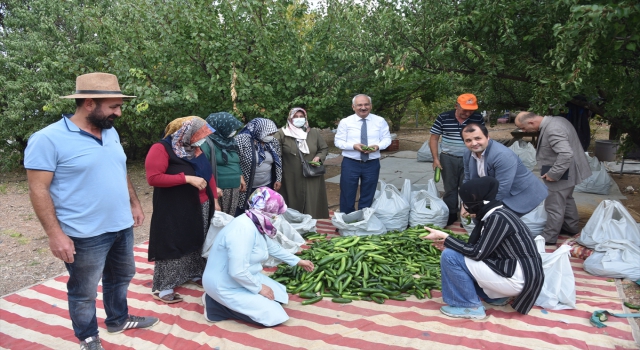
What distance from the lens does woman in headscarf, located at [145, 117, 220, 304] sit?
3930 millimetres

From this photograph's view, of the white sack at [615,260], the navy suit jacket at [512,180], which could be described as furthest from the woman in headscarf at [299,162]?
the white sack at [615,260]

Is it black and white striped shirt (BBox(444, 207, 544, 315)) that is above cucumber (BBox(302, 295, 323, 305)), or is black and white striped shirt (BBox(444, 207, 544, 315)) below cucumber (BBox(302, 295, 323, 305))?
above

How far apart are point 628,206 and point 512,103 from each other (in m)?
2.64

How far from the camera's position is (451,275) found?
145 inches

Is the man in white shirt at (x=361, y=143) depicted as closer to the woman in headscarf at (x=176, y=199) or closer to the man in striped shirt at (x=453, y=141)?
the man in striped shirt at (x=453, y=141)

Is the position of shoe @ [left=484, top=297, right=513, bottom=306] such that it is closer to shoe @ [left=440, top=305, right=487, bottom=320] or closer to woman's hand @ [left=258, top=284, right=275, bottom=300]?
shoe @ [left=440, top=305, right=487, bottom=320]

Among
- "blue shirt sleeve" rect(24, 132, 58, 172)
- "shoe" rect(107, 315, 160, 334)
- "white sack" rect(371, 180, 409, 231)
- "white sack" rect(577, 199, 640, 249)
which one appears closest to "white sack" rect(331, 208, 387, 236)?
"white sack" rect(371, 180, 409, 231)

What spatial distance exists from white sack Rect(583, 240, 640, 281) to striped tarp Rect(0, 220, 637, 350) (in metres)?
0.25

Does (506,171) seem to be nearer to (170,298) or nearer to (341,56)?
(341,56)

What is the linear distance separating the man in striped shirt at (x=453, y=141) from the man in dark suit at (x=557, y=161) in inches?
27.0

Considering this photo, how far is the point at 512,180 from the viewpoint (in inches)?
174

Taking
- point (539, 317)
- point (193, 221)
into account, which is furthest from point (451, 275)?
point (193, 221)

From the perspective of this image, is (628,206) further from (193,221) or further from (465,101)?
(193,221)

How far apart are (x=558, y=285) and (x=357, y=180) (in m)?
2.96
